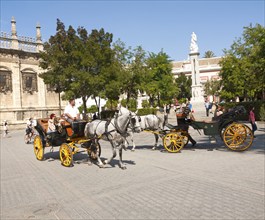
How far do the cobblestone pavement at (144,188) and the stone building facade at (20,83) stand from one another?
30.6m

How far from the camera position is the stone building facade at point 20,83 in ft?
131

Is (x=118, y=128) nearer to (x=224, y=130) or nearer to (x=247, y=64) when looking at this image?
(x=224, y=130)

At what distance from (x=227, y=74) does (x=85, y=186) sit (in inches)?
1285

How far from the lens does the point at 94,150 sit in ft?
36.1

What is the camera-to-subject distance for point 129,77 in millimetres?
34312

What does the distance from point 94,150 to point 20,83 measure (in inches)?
1343

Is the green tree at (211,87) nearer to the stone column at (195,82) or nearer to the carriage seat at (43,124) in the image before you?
the stone column at (195,82)

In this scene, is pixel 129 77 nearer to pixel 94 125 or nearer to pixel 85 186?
pixel 94 125

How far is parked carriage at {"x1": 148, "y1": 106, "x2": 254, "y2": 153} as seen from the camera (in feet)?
38.4

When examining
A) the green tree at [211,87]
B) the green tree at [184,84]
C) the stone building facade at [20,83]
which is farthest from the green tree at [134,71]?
the green tree at [184,84]

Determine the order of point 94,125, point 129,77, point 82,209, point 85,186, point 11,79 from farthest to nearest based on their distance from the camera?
point 11,79
point 129,77
point 94,125
point 85,186
point 82,209

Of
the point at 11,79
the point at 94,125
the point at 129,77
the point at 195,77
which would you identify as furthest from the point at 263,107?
the point at 11,79

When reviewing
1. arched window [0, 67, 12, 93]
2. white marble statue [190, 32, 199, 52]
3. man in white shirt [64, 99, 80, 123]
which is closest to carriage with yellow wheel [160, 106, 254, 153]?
man in white shirt [64, 99, 80, 123]

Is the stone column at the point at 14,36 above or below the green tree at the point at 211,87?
above
